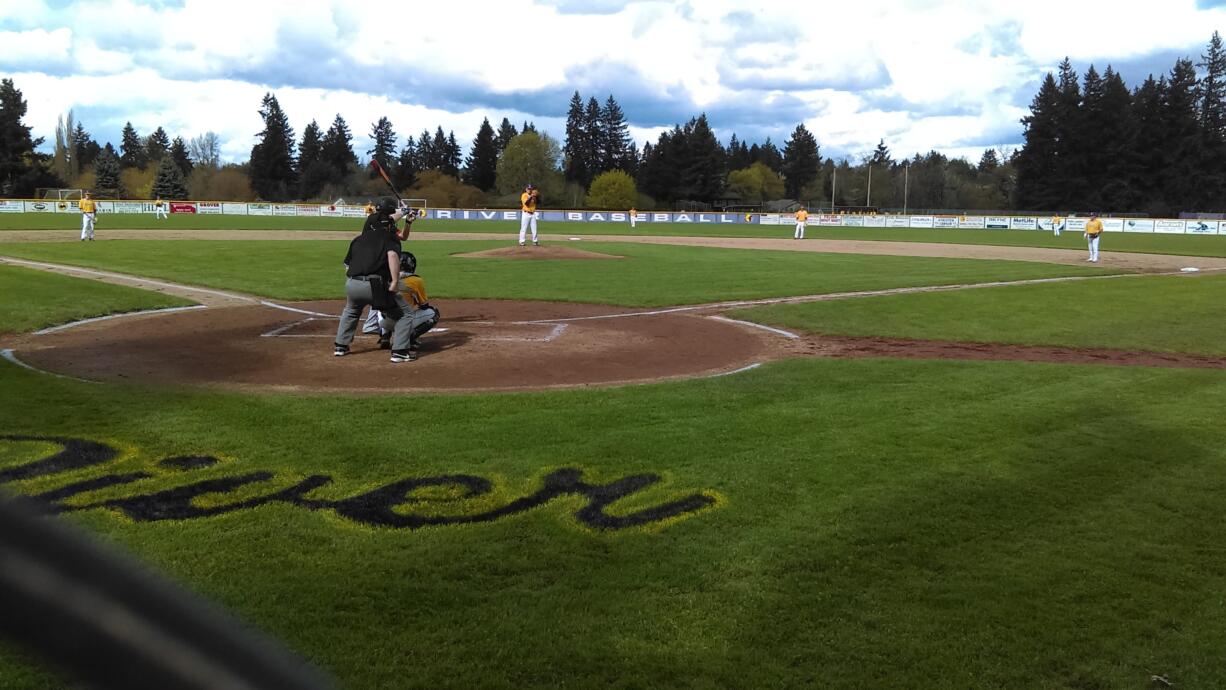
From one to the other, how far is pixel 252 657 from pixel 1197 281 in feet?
90.8

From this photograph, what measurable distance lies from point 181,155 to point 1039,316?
142602mm

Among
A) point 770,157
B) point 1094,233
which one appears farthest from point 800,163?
point 1094,233

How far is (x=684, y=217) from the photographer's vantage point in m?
80.8

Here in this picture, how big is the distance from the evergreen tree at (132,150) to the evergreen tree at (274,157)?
2882 cm

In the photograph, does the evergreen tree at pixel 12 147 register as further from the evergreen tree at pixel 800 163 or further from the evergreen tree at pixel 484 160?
the evergreen tree at pixel 800 163

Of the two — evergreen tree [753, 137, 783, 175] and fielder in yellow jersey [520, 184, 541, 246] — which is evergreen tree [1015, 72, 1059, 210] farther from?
fielder in yellow jersey [520, 184, 541, 246]

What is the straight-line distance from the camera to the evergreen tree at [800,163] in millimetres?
148250

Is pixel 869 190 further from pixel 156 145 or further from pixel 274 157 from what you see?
pixel 156 145

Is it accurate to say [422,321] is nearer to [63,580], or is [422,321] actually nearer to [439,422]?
[439,422]

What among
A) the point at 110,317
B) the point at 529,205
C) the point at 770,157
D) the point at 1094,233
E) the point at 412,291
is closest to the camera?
the point at 412,291

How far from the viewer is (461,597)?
14.5 feet

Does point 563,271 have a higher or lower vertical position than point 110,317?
higher

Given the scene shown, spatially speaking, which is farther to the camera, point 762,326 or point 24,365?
point 762,326

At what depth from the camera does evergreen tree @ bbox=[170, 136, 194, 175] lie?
438 feet
